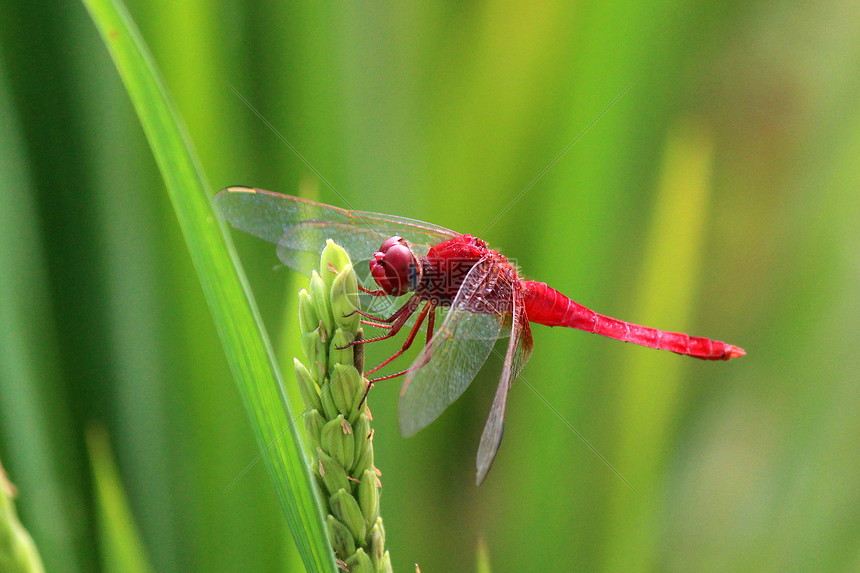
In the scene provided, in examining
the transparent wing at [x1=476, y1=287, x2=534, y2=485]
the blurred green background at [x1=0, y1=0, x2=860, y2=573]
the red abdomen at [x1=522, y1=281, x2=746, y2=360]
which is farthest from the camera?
the red abdomen at [x1=522, y1=281, x2=746, y2=360]

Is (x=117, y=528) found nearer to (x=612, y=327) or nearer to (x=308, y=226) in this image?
(x=308, y=226)

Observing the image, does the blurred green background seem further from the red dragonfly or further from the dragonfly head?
the dragonfly head

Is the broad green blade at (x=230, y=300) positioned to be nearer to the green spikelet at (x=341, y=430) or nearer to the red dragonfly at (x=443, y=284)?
the green spikelet at (x=341, y=430)

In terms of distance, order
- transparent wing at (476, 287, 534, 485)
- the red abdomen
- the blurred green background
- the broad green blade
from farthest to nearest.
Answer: the red abdomen, the blurred green background, transparent wing at (476, 287, 534, 485), the broad green blade

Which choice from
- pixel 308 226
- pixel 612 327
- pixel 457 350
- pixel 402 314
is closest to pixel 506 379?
pixel 457 350

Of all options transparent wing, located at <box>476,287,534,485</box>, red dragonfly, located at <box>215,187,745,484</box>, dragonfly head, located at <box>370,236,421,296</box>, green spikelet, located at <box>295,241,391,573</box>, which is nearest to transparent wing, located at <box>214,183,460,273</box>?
red dragonfly, located at <box>215,187,745,484</box>

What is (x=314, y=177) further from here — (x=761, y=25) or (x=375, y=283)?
(x=761, y=25)

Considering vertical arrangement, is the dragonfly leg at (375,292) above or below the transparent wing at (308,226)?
below

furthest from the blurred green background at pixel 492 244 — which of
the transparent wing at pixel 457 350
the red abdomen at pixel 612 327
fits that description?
the transparent wing at pixel 457 350
